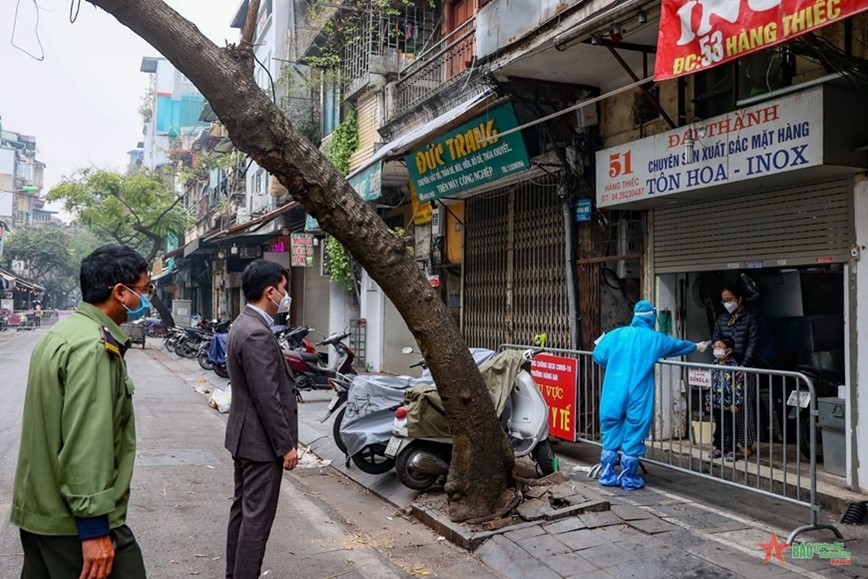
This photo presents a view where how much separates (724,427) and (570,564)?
2.69 metres

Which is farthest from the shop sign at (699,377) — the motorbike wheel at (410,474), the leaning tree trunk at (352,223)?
the motorbike wheel at (410,474)

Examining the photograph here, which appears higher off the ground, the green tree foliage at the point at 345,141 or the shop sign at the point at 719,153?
the green tree foliage at the point at 345,141

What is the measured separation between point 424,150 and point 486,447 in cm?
690

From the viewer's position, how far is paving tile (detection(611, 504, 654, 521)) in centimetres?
527

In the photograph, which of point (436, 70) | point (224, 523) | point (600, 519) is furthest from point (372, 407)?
point (436, 70)

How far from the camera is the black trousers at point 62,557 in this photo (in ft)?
7.78

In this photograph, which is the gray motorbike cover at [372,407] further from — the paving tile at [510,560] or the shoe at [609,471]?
the paving tile at [510,560]

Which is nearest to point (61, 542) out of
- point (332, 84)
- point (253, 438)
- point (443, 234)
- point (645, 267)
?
point (253, 438)

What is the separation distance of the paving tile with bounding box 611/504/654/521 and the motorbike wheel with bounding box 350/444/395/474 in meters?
2.26

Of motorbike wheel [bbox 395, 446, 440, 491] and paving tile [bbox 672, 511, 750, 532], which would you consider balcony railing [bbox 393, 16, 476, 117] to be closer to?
motorbike wheel [bbox 395, 446, 440, 491]

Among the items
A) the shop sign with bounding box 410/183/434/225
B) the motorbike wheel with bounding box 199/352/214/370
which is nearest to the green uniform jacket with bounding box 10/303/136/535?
the shop sign with bounding box 410/183/434/225

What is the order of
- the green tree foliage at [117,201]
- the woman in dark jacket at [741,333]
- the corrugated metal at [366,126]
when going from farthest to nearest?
the green tree foliage at [117,201]
the corrugated metal at [366,126]
the woman in dark jacket at [741,333]

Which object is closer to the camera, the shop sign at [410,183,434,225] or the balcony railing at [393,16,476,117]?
the balcony railing at [393,16,476,117]

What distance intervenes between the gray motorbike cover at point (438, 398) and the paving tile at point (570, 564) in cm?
148
